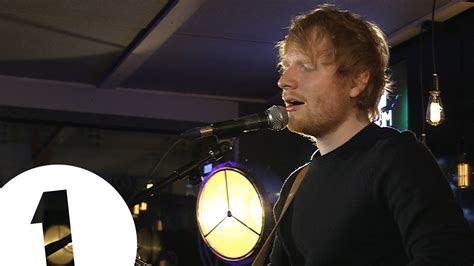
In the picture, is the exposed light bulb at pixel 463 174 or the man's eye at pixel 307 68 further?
the exposed light bulb at pixel 463 174

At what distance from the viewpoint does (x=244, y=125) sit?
6.36ft

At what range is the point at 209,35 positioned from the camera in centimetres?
482

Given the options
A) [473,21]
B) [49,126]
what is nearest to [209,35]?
[473,21]

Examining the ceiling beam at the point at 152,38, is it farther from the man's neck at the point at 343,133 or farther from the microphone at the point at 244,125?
the man's neck at the point at 343,133

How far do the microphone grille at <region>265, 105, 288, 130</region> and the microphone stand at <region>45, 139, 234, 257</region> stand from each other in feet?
0.94

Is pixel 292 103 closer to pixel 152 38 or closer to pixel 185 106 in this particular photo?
pixel 152 38

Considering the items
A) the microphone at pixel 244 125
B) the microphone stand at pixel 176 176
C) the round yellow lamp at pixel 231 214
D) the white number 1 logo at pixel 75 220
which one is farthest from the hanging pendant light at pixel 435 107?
the white number 1 logo at pixel 75 220

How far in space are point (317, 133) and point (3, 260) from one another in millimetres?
774

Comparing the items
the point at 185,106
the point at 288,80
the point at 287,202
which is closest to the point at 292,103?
the point at 288,80

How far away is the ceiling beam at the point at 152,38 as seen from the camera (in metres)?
4.12

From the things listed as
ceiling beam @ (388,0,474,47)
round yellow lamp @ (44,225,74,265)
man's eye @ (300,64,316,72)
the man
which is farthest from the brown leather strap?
round yellow lamp @ (44,225,74,265)

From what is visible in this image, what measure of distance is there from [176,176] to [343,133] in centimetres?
80

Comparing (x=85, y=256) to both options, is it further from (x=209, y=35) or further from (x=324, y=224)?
(x=209, y=35)

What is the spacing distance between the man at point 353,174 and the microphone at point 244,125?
0.31 ft
